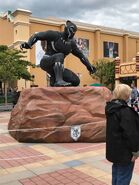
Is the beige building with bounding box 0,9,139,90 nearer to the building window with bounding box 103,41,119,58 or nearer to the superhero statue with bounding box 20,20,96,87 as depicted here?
the building window with bounding box 103,41,119,58

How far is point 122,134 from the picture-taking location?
387 cm

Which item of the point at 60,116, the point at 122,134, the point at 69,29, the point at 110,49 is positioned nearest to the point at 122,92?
the point at 122,134

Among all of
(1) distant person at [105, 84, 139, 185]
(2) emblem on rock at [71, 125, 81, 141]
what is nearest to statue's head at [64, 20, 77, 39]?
(2) emblem on rock at [71, 125, 81, 141]

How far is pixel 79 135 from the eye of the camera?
8828 mm

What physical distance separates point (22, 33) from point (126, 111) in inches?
1366

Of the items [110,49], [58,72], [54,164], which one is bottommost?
[54,164]

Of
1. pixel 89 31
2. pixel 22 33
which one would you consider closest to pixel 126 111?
pixel 22 33

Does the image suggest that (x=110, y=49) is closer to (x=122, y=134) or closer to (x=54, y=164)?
(x=54, y=164)

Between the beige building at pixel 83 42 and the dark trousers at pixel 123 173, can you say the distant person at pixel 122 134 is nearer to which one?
the dark trousers at pixel 123 173

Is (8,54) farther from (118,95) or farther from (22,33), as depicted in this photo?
(118,95)

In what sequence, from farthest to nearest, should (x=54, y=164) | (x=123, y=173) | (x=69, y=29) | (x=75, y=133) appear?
(x=69, y=29)
(x=75, y=133)
(x=54, y=164)
(x=123, y=173)

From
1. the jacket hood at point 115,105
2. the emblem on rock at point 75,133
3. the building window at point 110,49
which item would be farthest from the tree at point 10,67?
the jacket hood at point 115,105

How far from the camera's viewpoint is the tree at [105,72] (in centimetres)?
3959

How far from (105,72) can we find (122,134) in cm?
3613
